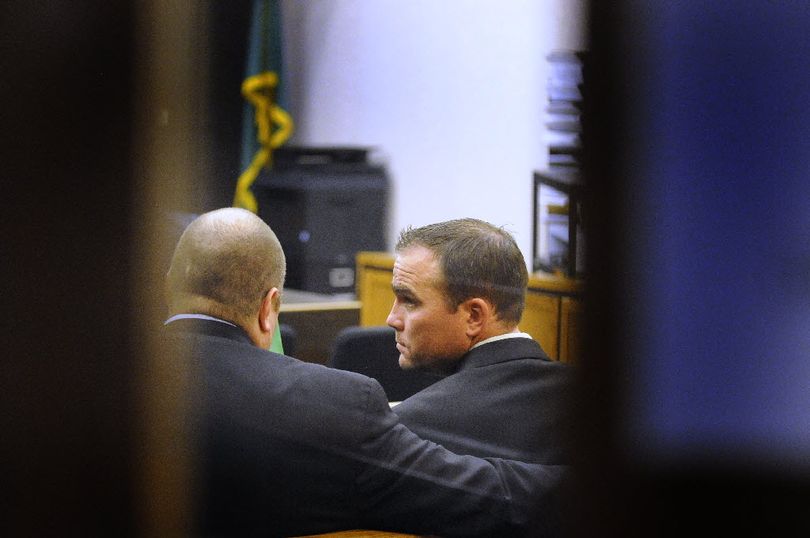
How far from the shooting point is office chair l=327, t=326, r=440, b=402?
171 centimetres

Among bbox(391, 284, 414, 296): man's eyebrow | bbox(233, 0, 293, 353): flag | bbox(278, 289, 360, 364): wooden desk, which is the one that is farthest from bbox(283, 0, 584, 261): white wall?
bbox(391, 284, 414, 296): man's eyebrow

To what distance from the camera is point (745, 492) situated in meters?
0.77

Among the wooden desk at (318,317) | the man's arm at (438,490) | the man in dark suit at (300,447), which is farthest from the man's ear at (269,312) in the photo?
the wooden desk at (318,317)

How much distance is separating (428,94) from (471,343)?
2.51 metres

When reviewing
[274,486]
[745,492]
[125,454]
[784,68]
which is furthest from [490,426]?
[125,454]

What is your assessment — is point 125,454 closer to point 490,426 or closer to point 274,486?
point 274,486

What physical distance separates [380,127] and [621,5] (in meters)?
3.50

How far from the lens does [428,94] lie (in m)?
3.78

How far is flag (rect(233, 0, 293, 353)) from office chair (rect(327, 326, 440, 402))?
442 millimetres

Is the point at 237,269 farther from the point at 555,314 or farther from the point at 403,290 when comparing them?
the point at 555,314

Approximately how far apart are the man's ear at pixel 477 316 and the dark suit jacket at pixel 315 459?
0.22m

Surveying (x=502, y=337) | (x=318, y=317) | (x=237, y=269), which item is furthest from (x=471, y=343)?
(x=318, y=317)

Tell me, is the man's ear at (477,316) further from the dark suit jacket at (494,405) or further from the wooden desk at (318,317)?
the wooden desk at (318,317)

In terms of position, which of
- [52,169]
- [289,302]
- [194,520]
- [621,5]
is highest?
[621,5]
